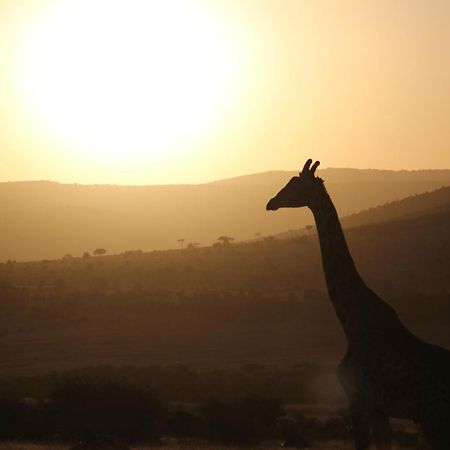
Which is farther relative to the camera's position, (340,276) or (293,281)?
(293,281)

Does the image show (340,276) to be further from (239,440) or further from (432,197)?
(432,197)

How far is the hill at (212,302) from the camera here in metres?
44.3

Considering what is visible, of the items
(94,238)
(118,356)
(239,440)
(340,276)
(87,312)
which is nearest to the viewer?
(340,276)

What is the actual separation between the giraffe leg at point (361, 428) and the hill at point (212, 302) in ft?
95.4

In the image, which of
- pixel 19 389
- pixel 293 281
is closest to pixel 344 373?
pixel 19 389

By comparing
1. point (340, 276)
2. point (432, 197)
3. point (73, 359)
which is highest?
point (432, 197)

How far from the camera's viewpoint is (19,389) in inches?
1270

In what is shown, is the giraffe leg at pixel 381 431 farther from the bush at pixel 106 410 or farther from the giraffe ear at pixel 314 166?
the bush at pixel 106 410

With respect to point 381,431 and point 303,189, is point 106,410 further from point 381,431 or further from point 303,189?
point 381,431

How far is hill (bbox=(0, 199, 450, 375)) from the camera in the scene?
Result: 44312 mm

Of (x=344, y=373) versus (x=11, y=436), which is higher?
(x=344, y=373)

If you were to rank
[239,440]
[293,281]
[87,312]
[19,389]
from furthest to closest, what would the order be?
[293,281] → [87,312] → [19,389] → [239,440]

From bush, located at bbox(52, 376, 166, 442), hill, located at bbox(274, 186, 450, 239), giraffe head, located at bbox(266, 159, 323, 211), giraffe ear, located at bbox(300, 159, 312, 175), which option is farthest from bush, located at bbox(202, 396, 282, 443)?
hill, located at bbox(274, 186, 450, 239)

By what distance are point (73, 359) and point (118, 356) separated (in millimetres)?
1890
